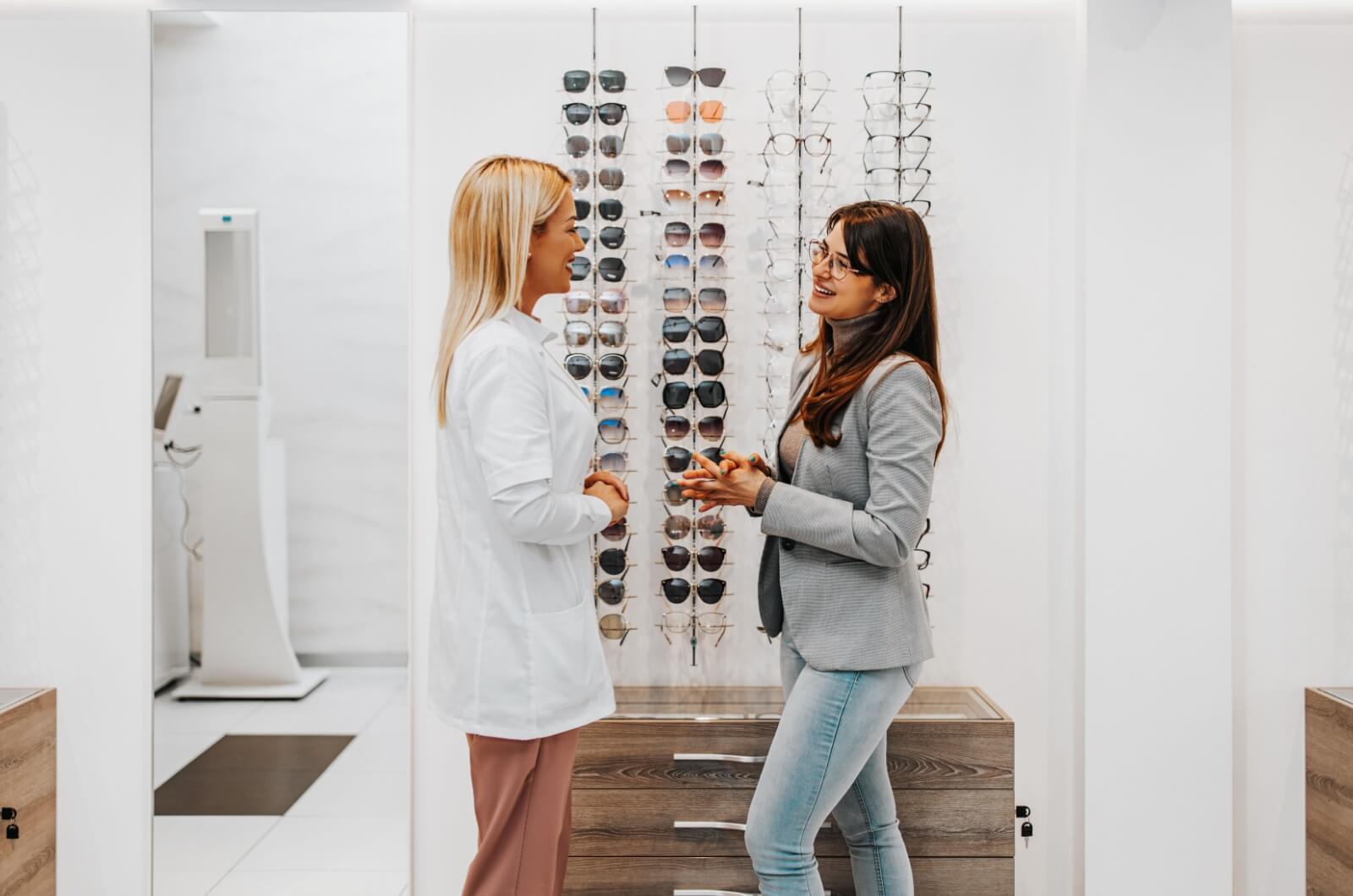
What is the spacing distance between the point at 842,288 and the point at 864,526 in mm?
476

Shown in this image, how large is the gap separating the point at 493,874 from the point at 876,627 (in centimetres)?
87

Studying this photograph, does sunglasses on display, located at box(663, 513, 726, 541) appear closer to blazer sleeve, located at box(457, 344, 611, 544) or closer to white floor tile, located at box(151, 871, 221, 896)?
blazer sleeve, located at box(457, 344, 611, 544)

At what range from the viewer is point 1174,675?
2.67 m

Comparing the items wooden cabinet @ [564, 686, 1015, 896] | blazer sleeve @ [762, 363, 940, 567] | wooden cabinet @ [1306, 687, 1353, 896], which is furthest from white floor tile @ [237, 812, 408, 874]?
wooden cabinet @ [1306, 687, 1353, 896]

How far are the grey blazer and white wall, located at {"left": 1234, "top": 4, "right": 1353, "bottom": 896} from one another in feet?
4.45

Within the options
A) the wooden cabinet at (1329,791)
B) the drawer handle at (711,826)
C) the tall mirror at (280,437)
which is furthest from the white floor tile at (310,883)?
the wooden cabinet at (1329,791)

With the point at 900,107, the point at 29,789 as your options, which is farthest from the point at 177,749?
the point at 900,107

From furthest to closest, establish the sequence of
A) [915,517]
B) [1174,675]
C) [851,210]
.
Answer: [1174,675] → [851,210] → [915,517]

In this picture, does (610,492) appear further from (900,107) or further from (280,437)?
(900,107)

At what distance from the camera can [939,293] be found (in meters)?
2.83

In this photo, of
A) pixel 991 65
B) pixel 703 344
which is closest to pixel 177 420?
pixel 703 344

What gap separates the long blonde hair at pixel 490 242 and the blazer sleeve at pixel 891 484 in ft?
2.34

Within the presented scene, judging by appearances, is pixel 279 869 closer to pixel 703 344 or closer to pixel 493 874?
pixel 493 874

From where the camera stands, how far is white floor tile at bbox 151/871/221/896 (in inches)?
110
